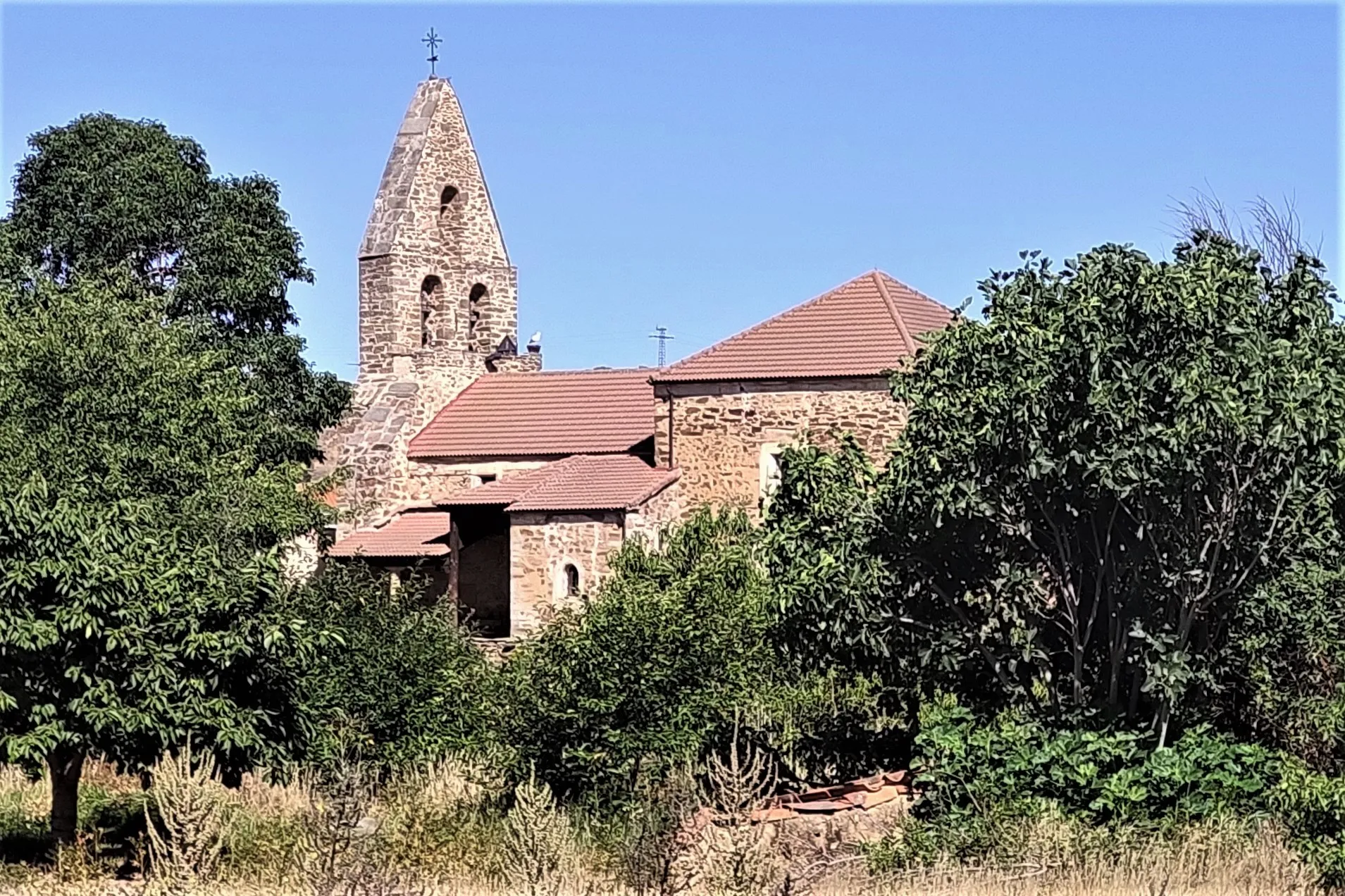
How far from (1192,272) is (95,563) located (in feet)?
30.2

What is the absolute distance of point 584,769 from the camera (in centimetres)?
1845

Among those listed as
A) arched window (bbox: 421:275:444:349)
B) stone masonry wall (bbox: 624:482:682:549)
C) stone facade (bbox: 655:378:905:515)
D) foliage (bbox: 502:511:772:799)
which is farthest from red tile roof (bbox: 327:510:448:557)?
foliage (bbox: 502:511:772:799)

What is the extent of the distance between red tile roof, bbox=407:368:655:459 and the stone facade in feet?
8.95

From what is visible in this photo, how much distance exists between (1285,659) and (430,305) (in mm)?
28259

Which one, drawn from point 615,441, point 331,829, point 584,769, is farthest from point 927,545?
point 615,441

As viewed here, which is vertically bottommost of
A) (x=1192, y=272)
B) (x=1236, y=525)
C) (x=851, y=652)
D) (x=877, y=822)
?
(x=877, y=822)

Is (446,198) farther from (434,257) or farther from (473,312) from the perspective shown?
(473,312)

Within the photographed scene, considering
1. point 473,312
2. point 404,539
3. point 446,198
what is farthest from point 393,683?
point 446,198

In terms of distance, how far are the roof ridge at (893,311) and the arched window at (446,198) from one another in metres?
13.3

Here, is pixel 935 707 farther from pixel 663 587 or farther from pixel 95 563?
pixel 95 563

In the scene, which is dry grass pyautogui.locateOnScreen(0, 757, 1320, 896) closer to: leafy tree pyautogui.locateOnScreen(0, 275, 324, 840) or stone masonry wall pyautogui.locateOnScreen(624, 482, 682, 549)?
leafy tree pyautogui.locateOnScreen(0, 275, 324, 840)

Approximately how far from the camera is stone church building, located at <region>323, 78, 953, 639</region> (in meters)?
32.1

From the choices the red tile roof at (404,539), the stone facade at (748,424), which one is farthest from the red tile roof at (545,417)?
the stone facade at (748,424)

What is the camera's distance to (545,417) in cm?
3859
